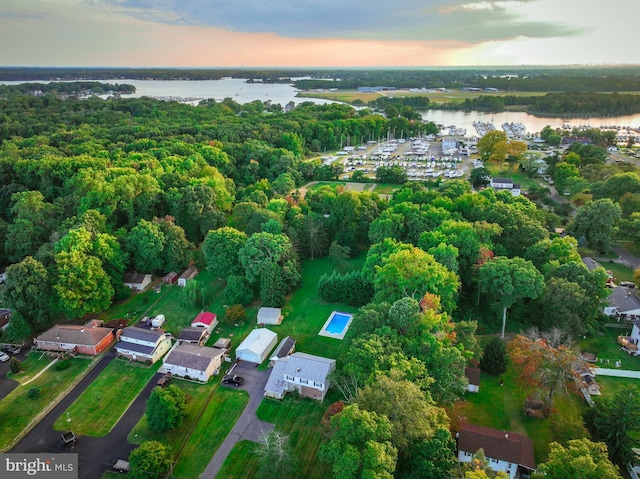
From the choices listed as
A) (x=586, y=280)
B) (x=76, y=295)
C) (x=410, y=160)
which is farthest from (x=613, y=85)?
(x=76, y=295)

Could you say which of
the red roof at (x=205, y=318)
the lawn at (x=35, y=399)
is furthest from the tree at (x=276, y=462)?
the lawn at (x=35, y=399)

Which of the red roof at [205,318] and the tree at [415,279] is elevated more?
the tree at [415,279]

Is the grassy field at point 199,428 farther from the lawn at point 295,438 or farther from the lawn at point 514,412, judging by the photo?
the lawn at point 514,412

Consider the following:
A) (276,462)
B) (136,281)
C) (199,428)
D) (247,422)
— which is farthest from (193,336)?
(276,462)

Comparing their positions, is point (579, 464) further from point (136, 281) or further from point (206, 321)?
point (136, 281)

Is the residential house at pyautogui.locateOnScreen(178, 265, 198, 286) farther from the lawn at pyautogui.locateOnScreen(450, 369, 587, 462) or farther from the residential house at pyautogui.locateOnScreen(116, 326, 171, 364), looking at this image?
the lawn at pyautogui.locateOnScreen(450, 369, 587, 462)

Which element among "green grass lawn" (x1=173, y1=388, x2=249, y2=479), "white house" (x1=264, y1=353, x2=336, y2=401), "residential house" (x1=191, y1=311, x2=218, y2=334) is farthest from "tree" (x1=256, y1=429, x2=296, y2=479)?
"residential house" (x1=191, y1=311, x2=218, y2=334)
